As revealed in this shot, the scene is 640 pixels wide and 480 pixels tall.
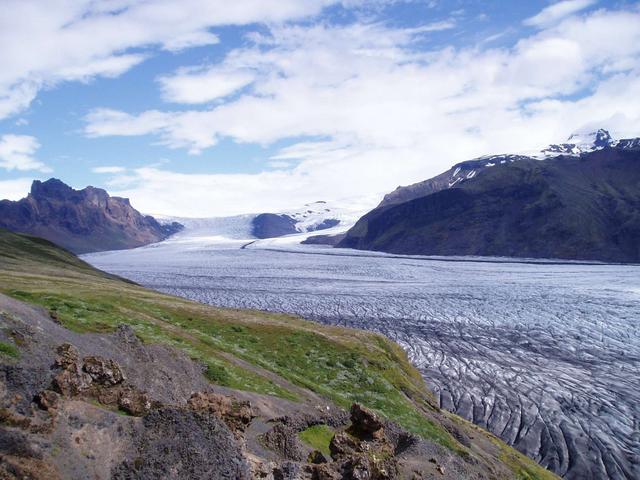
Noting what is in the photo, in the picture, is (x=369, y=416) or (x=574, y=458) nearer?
(x=369, y=416)

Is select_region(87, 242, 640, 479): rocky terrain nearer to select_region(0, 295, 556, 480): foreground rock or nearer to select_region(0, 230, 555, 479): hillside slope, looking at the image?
select_region(0, 230, 555, 479): hillside slope

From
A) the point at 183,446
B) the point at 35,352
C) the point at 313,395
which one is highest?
the point at 35,352

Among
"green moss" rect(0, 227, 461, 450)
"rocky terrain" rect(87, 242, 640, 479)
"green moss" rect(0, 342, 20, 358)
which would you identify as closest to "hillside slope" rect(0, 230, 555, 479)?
"green moss" rect(0, 342, 20, 358)

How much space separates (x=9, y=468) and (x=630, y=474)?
1617 inches

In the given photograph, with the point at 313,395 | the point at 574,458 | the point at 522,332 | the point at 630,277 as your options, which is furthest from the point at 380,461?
the point at 630,277

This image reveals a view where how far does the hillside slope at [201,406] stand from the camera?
16969 mm

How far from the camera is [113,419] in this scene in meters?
18.4

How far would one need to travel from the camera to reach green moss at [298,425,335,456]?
25.3 metres

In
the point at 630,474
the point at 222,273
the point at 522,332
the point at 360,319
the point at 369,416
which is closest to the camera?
the point at 369,416

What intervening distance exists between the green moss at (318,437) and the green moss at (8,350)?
44.6 feet

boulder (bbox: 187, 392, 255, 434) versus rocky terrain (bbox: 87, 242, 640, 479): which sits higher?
boulder (bbox: 187, 392, 255, 434)

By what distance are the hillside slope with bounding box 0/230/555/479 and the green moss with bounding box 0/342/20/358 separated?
0.04 m

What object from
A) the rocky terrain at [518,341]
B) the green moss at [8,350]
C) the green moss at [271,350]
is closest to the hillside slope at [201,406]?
the green moss at [8,350]

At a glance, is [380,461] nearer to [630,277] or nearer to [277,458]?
[277,458]
